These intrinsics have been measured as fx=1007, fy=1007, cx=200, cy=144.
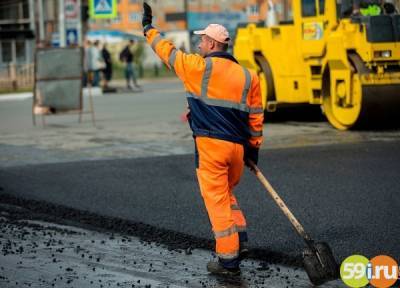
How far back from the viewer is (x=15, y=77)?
38969mm

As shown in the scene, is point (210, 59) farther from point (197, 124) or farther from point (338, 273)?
point (338, 273)

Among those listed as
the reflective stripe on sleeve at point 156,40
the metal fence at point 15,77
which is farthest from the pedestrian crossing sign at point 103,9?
the reflective stripe on sleeve at point 156,40

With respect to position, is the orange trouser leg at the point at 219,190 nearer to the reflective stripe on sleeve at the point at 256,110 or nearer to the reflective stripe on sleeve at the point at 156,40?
the reflective stripe on sleeve at the point at 256,110

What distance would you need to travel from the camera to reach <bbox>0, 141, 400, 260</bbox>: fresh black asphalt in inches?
315

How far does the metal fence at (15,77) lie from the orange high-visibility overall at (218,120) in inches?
1287

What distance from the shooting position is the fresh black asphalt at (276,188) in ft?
26.2

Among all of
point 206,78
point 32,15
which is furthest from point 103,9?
point 32,15

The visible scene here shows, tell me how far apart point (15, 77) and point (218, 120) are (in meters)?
33.2

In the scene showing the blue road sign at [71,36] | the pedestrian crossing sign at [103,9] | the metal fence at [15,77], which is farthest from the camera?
the metal fence at [15,77]

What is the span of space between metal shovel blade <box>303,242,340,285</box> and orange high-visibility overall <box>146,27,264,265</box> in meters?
0.55
